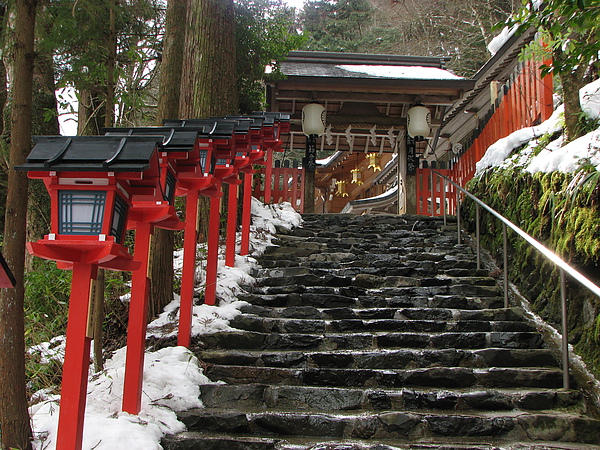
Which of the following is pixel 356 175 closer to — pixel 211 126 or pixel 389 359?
pixel 211 126

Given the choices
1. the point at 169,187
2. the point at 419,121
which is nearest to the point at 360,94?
the point at 419,121

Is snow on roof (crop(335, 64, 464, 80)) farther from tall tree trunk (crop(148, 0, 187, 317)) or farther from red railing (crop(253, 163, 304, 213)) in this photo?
tall tree trunk (crop(148, 0, 187, 317))

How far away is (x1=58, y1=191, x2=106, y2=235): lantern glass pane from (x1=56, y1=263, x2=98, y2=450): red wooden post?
23 cm

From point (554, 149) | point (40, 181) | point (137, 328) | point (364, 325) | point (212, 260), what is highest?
point (554, 149)

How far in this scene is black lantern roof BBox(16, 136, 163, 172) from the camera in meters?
3.06

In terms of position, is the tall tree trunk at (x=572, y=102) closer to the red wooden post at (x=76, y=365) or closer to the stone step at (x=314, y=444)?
the stone step at (x=314, y=444)

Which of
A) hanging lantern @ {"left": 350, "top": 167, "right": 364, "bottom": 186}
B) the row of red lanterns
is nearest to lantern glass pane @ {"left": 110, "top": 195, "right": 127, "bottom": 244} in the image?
the row of red lanterns

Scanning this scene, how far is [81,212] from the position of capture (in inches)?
123

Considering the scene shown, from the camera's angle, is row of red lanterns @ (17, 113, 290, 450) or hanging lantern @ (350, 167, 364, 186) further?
hanging lantern @ (350, 167, 364, 186)

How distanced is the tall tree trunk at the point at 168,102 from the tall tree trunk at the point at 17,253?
2287mm

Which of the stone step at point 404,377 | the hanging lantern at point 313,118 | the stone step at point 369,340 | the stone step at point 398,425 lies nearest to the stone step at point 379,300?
the stone step at point 369,340

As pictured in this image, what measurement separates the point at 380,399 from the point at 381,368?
62 cm

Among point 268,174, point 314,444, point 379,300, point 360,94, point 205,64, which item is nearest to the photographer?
point 314,444

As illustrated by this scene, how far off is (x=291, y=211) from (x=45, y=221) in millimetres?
4487
